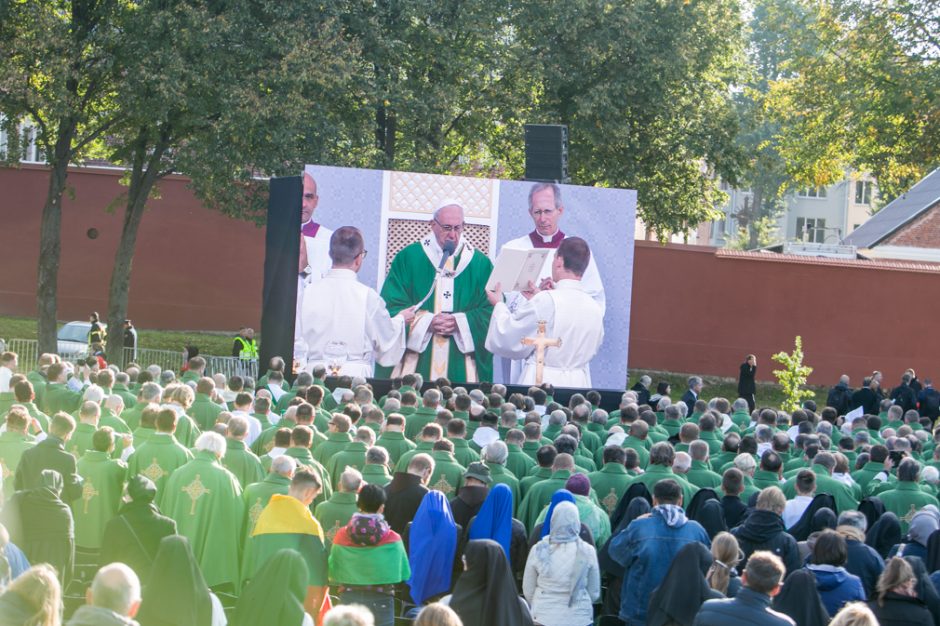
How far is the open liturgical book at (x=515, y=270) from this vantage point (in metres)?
20.9

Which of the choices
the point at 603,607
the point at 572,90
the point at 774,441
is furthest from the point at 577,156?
the point at 603,607

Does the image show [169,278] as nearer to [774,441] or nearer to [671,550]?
[774,441]

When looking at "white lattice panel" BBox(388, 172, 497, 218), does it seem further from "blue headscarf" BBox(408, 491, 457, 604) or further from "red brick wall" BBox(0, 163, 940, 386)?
"blue headscarf" BBox(408, 491, 457, 604)

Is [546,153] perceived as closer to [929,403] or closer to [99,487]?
[929,403]

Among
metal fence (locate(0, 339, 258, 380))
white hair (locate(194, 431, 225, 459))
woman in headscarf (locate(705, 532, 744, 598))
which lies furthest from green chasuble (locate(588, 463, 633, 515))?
metal fence (locate(0, 339, 258, 380))

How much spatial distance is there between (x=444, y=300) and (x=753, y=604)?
14.6m

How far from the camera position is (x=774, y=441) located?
39.2ft

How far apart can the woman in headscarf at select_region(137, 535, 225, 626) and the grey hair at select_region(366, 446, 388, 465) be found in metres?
3.27

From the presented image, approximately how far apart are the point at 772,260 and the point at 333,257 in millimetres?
13006

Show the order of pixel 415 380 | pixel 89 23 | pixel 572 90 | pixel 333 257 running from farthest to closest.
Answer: pixel 572 90, pixel 89 23, pixel 333 257, pixel 415 380

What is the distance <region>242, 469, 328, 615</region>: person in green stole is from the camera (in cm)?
801

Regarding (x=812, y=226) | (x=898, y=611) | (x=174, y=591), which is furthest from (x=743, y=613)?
(x=812, y=226)

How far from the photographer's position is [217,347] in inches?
1198

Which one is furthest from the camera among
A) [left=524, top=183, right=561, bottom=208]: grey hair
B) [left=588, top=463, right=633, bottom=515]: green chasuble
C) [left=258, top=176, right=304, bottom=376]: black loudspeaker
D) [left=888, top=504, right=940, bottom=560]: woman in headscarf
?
[left=524, top=183, right=561, bottom=208]: grey hair
